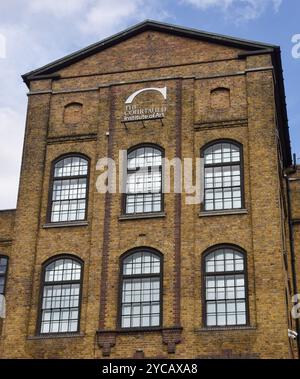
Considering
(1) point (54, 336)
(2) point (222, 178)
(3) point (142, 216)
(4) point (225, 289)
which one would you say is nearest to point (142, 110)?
(2) point (222, 178)

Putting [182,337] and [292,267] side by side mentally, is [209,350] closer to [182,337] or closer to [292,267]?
[182,337]

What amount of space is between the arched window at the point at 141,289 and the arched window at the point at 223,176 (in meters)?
2.72

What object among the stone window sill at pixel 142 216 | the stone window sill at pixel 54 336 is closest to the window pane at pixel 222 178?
the stone window sill at pixel 142 216

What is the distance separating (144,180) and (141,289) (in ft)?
13.4

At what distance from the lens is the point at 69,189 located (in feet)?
87.6

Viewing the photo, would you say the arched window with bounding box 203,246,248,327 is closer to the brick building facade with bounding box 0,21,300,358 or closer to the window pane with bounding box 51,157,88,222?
the brick building facade with bounding box 0,21,300,358

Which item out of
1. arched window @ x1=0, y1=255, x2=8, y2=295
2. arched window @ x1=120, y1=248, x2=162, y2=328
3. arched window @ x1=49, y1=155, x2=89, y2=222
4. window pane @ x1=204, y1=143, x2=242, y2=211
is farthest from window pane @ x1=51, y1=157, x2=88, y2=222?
window pane @ x1=204, y1=143, x2=242, y2=211

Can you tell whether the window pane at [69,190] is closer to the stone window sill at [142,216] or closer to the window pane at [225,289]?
the stone window sill at [142,216]

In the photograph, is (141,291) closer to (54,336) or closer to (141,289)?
(141,289)

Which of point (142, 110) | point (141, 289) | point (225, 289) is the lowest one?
point (225, 289)

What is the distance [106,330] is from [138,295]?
1.53m

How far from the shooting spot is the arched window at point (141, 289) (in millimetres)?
23906

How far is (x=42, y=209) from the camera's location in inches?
1042

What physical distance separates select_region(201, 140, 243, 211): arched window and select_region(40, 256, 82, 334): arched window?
503 centimetres
